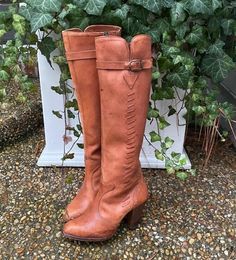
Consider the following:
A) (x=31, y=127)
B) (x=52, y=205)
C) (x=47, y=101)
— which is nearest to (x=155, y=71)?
(x=47, y=101)

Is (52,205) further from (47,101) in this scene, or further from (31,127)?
(31,127)

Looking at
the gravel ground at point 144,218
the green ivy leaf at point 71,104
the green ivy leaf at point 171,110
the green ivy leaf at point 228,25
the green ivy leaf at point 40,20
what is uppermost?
the green ivy leaf at point 40,20

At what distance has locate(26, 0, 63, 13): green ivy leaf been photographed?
1.09m

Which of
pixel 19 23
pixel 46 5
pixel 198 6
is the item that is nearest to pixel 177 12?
pixel 198 6

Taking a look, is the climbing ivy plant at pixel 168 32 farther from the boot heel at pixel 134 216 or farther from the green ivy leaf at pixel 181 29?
the boot heel at pixel 134 216

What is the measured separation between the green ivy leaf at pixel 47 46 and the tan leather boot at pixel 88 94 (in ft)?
0.75

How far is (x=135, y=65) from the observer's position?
98cm

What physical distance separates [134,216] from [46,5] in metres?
0.72

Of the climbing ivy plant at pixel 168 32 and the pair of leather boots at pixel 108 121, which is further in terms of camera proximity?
the climbing ivy plant at pixel 168 32

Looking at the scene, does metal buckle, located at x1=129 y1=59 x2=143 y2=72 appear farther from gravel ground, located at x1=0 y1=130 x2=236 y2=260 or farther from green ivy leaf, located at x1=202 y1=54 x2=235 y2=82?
gravel ground, located at x1=0 y1=130 x2=236 y2=260

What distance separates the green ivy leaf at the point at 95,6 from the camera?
3.54 ft

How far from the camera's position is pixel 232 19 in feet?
4.01

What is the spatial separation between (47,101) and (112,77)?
0.55 m

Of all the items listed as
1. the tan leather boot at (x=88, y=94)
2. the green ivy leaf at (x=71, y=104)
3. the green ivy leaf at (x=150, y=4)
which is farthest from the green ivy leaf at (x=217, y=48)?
the green ivy leaf at (x=71, y=104)
